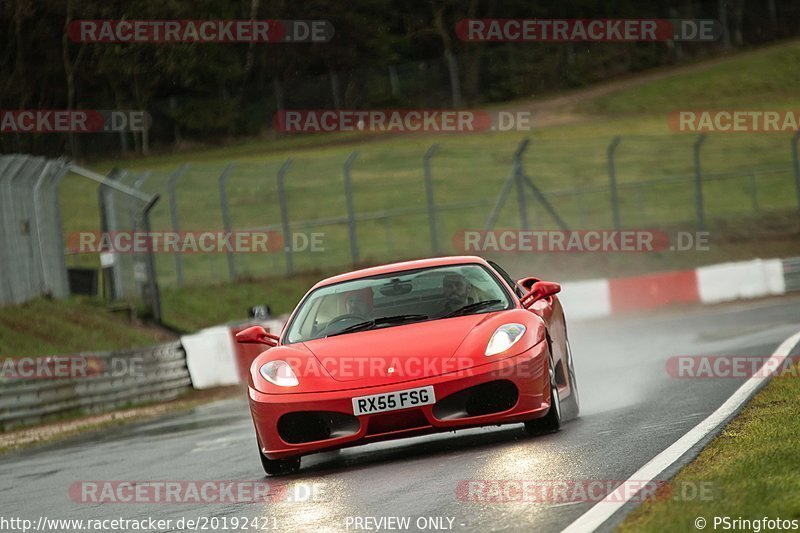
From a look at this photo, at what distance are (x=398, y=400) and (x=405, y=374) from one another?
176 mm

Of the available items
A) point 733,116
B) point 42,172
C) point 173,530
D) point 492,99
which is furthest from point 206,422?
point 492,99

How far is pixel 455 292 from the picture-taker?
33.3 ft

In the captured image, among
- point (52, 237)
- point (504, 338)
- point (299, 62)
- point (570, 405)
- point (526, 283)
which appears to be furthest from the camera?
point (299, 62)

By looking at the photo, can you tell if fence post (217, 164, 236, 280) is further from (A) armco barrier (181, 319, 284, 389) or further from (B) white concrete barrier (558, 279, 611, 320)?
(A) armco barrier (181, 319, 284, 389)

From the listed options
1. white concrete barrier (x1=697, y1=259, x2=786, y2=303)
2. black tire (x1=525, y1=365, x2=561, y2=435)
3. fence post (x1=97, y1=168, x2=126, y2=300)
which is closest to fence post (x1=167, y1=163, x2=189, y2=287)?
fence post (x1=97, y1=168, x2=126, y2=300)

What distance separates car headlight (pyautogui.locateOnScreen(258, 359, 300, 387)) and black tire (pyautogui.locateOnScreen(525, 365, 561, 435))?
4.99ft

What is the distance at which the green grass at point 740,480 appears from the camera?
5.94 metres

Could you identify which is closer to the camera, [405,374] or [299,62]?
[405,374]

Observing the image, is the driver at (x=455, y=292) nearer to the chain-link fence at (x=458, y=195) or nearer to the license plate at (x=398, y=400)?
the license plate at (x=398, y=400)

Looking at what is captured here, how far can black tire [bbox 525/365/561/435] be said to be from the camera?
9.59 m

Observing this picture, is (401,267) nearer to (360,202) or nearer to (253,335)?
(253,335)

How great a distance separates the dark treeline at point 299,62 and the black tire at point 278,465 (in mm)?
32622

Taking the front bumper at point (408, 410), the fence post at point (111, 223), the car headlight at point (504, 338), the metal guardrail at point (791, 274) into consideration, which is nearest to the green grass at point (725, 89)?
the metal guardrail at point (791, 274)

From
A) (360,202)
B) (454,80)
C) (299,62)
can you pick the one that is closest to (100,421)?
(360,202)
